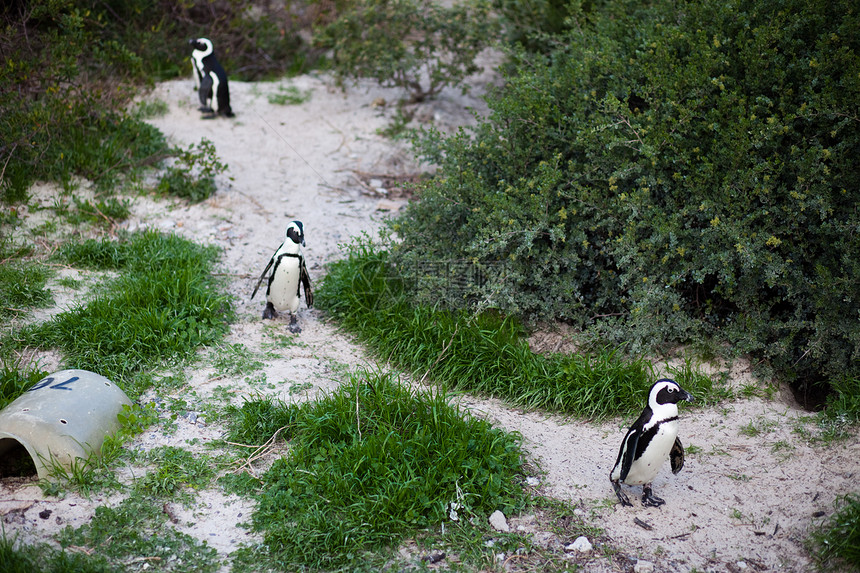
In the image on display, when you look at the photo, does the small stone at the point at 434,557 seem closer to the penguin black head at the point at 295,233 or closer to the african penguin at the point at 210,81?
the penguin black head at the point at 295,233

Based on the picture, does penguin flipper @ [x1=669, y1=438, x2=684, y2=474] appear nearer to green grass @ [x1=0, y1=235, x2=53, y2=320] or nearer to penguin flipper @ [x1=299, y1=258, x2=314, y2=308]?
penguin flipper @ [x1=299, y1=258, x2=314, y2=308]

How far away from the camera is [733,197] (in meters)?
4.61

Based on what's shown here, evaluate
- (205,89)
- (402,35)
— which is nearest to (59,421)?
(205,89)

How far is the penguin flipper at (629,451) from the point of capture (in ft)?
11.9

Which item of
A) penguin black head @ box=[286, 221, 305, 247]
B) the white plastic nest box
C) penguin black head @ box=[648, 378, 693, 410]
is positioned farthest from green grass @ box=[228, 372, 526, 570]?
penguin black head @ box=[286, 221, 305, 247]

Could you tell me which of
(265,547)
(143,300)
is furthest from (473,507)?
(143,300)

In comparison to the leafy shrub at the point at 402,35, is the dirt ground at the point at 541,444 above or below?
below

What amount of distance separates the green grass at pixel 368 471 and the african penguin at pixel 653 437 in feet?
1.92

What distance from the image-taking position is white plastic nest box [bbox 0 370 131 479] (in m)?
3.72

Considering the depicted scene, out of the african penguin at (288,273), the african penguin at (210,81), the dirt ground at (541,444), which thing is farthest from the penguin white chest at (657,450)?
the african penguin at (210,81)

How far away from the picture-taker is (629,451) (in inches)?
144

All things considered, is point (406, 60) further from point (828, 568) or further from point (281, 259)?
point (828, 568)

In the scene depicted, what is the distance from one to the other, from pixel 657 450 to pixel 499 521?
0.86 meters

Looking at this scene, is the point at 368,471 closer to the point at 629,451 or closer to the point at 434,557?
the point at 434,557
